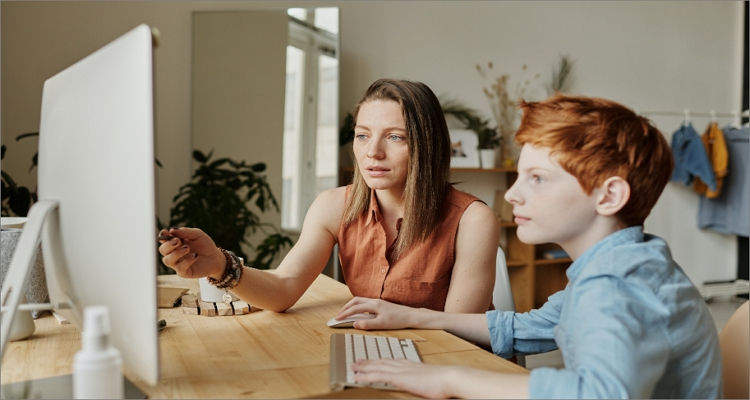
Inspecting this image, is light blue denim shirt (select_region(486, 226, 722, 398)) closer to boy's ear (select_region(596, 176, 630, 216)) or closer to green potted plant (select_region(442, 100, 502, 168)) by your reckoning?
boy's ear (select_region(596, 176, 630, 216))

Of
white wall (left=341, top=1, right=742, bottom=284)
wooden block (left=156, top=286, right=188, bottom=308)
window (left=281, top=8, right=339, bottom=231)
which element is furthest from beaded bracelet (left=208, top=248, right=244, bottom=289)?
white wall (left=341, top=1, right=742, bottom=284)

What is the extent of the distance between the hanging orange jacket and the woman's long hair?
3.96m

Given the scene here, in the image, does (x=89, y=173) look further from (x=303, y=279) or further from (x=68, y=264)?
(x=303, y=279)

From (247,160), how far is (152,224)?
324 cm

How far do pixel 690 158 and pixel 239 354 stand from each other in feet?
15.0

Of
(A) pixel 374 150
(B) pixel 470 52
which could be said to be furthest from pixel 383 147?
(B) pixel 470 52

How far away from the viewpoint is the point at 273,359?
115cm

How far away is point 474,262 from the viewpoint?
1635mm

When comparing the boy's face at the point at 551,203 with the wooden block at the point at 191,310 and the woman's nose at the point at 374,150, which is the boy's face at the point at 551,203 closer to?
the woman's nose at the point at 374,150

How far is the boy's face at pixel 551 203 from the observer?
106 centimetres

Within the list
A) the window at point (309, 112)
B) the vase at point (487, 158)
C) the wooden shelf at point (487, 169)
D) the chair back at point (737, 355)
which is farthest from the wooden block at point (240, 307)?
the vase at point (487, 158)

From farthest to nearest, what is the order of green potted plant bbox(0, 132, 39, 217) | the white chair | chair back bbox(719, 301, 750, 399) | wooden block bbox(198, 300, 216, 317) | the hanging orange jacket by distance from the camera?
the hanging orange jacket, green potted plant bbox(0, 132, 39, 217), the white chair, wooden block bbox(198, 300, 216, 317), chair back bbox(719, 301, 750, 399)

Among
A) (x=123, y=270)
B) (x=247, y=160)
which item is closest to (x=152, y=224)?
(x=123, y=270)

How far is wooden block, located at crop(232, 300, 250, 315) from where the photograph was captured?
1.50 meters
